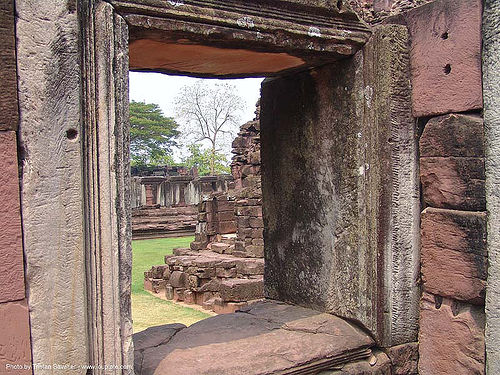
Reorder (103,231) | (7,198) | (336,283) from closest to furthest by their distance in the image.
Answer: (7,198), (103,231), (336,283)

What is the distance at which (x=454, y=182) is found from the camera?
262cm

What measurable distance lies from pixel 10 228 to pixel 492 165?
6.63 ft

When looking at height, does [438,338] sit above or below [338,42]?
below

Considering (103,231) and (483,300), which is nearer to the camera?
(103,231)

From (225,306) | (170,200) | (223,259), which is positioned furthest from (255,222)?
(170,200)

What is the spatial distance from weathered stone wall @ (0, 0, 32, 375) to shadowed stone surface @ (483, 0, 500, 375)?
6.44ft

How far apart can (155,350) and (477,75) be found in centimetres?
200

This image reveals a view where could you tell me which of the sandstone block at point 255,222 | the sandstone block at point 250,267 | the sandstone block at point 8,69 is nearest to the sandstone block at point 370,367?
the sandstone block at point 8,69

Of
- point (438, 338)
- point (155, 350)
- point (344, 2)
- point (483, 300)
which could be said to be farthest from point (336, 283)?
point (344, 2)

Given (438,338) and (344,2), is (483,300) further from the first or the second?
(344,2)

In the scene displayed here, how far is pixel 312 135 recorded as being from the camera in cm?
314

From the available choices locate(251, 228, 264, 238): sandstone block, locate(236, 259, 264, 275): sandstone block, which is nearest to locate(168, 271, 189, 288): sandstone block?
locate(236, 259, 264, 275): sandstone block

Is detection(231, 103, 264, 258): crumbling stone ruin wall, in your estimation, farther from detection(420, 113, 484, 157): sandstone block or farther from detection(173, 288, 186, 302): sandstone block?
detection(420, 113, 484, 157): sandstone block

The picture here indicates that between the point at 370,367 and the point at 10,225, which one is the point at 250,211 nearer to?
the point at 370,367
